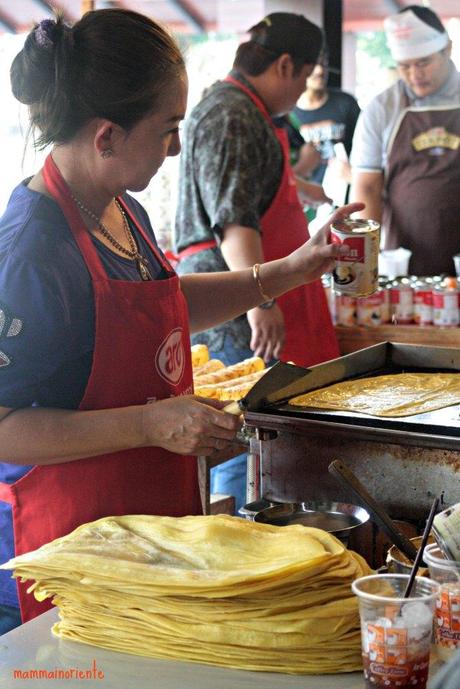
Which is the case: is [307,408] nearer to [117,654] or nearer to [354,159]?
[117,654]

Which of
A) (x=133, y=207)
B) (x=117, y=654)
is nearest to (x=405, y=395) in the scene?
(x=133, y=207)

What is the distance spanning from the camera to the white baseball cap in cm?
468

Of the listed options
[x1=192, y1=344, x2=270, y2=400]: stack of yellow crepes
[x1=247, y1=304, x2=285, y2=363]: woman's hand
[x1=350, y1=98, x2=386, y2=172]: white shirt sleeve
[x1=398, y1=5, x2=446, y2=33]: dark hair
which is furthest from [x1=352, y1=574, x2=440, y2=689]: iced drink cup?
[x1=398, y1=5, x2=446, y2=33]: dark hair

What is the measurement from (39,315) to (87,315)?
119mm

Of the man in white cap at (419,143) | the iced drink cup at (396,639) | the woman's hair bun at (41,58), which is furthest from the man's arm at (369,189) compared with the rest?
the iced drink cup at (396,639)

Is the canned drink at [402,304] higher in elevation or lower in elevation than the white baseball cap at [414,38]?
lower

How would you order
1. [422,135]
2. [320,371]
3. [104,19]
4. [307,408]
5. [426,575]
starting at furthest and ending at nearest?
1. [422,135]
2. [320,371]
3. [307,408]
4. [104,19]
5. [426,575]

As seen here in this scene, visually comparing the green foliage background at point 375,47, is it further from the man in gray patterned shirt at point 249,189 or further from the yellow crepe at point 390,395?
the yellow crepe at point 390,395

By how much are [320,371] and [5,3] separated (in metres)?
7.44

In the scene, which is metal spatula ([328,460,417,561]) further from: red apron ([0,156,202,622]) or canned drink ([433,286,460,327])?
canned drink ([433,286,460,327])

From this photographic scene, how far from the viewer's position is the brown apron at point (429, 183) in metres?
4.73

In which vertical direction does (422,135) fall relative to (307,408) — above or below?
above

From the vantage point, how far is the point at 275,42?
348 centimetres

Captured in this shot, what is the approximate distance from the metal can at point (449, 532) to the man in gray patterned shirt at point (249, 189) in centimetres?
197
